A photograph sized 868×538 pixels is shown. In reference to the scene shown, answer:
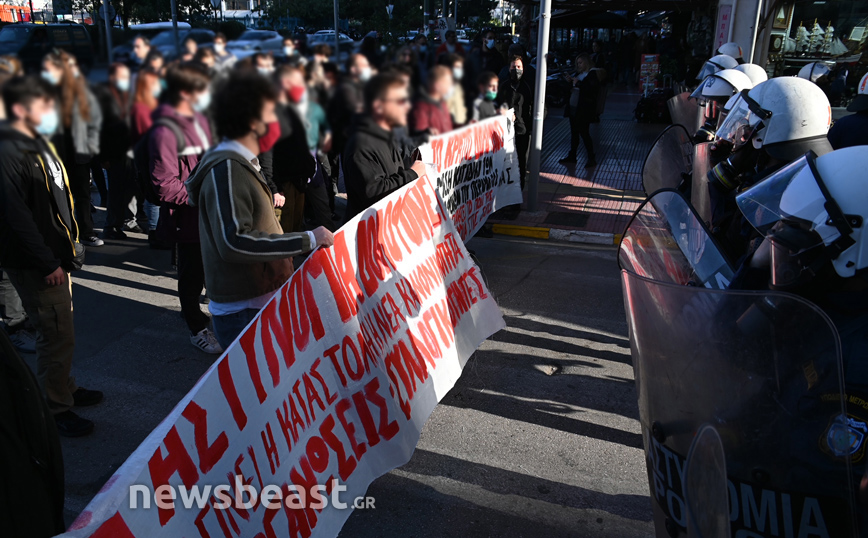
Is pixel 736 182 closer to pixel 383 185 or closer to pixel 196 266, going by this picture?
pixel 383 185

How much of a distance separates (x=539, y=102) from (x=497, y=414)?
4.99 meters

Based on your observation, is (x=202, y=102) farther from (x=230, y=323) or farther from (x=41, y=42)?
(x=230, y=323)

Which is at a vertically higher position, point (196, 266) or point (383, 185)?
point (383, 185)

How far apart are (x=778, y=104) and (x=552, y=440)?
2216 millimetres

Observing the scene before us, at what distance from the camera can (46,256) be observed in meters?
3.32

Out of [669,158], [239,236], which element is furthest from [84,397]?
[669,158]

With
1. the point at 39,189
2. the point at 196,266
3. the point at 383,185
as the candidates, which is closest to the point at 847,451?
the point at 383,185

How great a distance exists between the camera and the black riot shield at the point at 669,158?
5.05 metres

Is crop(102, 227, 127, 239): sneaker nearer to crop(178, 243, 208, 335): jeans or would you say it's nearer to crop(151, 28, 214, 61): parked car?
crop(178, 243, 208, 335): jeans

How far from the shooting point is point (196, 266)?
4.68m

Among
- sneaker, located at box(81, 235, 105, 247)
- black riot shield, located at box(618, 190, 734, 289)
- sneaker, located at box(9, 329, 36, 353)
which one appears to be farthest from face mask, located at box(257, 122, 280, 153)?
sneaker, located at box(81, 235, 105, 247)

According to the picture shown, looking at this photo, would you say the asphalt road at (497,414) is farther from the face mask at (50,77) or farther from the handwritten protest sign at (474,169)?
the face mask at (50,77)

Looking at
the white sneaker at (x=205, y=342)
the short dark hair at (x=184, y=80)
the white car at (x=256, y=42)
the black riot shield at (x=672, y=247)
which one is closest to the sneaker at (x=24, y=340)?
the white sneaker at (x=205, y=342)

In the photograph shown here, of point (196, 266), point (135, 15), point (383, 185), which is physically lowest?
point (196, 266)
